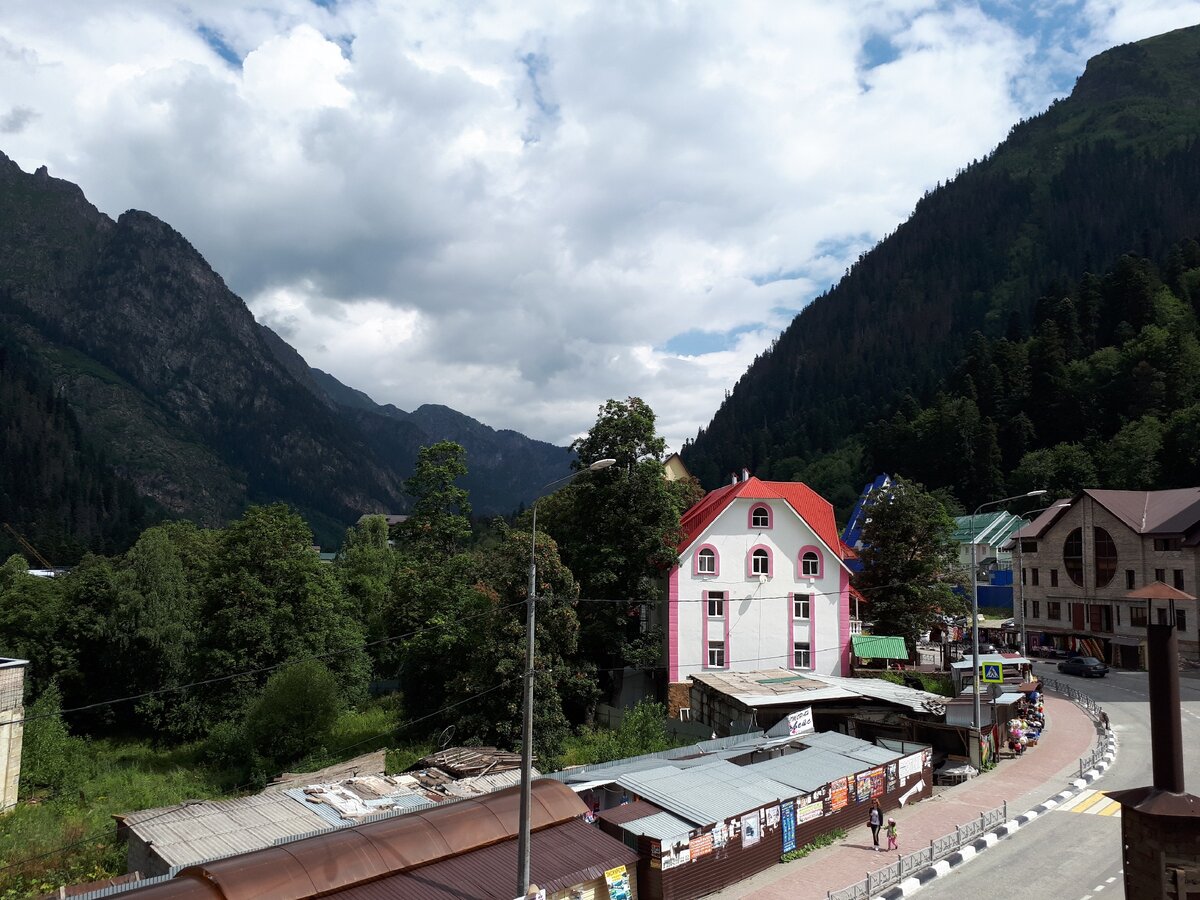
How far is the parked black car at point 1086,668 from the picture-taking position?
5478cm

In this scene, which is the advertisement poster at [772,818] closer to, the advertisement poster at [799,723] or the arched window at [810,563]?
→ the advertisement poster at [799,723]

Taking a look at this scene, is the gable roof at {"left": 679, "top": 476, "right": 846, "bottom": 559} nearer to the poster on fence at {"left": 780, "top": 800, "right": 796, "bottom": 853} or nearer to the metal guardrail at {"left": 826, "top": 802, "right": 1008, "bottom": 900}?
the metal guardrail at {"left": 826, "top": 802, "right": 1008, "bottom": 900}

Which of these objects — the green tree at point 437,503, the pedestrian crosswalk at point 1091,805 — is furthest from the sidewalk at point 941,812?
the green tree at point 437,503

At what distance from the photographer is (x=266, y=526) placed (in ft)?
157

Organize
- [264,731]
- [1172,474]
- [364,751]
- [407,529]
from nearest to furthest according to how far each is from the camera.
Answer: [264,731]
[364,751]
[407,529]
[1172,474]

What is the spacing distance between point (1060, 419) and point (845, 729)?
294 ft

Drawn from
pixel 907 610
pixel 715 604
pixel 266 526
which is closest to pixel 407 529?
pixel 266 526

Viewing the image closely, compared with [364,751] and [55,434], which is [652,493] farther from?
[55,434]

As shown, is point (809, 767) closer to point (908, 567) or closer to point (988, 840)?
point (988, 840)

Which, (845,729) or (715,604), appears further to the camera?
(715,604)

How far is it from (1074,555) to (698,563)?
1712 inches

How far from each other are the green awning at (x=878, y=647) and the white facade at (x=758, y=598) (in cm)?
76

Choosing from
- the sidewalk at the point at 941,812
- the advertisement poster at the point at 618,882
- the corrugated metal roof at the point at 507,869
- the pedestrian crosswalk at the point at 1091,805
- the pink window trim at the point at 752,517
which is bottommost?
the sidewalk at the point at 941,812

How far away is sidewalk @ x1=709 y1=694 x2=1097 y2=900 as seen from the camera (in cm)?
2088
